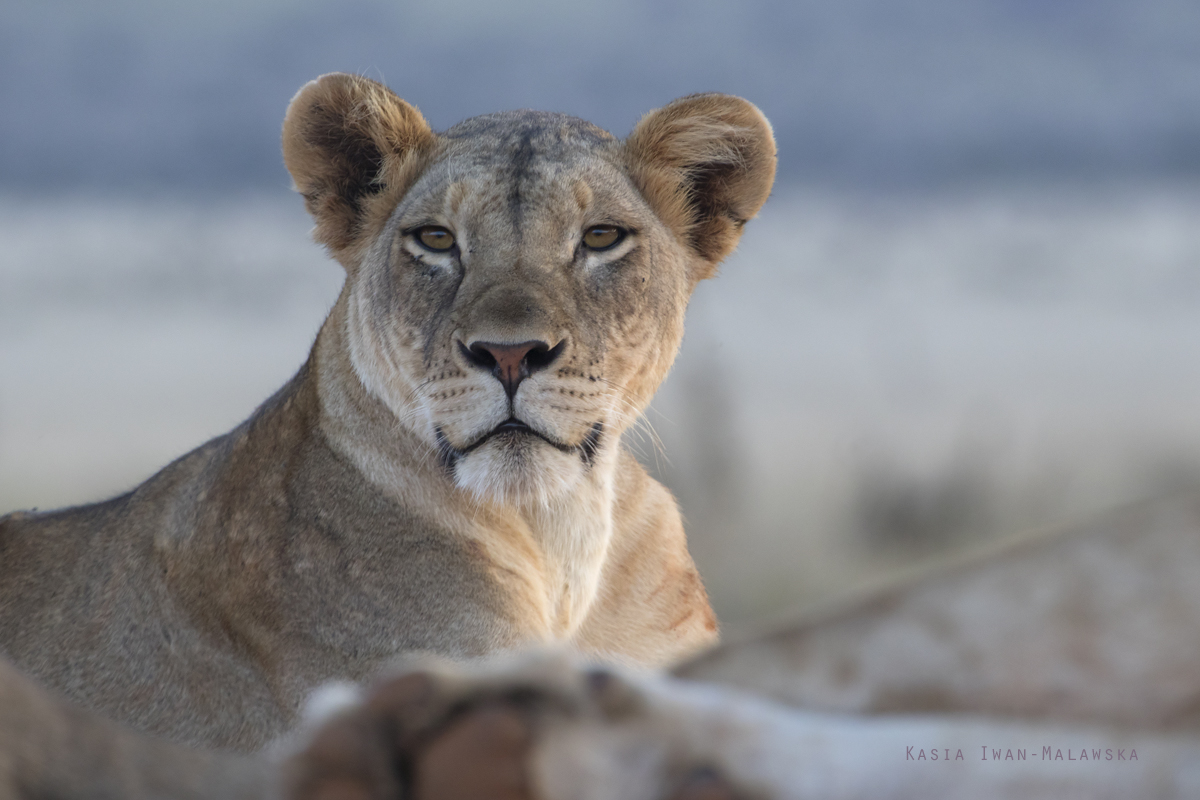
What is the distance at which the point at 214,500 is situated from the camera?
13.5 ft

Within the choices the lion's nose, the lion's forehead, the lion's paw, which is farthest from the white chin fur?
the lion's paw

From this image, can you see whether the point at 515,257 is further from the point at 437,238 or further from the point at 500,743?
the point at 500,743

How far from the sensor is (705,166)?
4637 mm

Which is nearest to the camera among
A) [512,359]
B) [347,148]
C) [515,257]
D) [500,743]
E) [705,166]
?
[500,743]

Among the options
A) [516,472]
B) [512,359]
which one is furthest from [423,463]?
[512,359]

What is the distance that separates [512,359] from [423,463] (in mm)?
550

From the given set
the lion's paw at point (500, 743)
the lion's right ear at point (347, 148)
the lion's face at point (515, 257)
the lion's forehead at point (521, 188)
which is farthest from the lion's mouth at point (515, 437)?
the lion's paw at point (500, 743)

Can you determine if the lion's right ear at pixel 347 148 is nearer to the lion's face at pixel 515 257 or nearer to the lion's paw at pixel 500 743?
the lion's face at pixel 515 257

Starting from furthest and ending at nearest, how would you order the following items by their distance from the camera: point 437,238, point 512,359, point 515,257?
point 437,238
point 515,257
point 512,359

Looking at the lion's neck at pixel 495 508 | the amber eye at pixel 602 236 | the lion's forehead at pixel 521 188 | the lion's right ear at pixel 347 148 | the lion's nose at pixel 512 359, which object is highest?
the lion's right ear at pixel 347 148

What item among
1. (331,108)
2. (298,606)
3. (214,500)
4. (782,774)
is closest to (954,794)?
(782,774)

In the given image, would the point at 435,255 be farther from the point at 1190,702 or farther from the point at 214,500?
the point at 1190,702

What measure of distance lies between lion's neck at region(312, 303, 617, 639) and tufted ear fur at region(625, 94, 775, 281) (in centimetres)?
98

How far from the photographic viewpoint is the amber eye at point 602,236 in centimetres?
401
